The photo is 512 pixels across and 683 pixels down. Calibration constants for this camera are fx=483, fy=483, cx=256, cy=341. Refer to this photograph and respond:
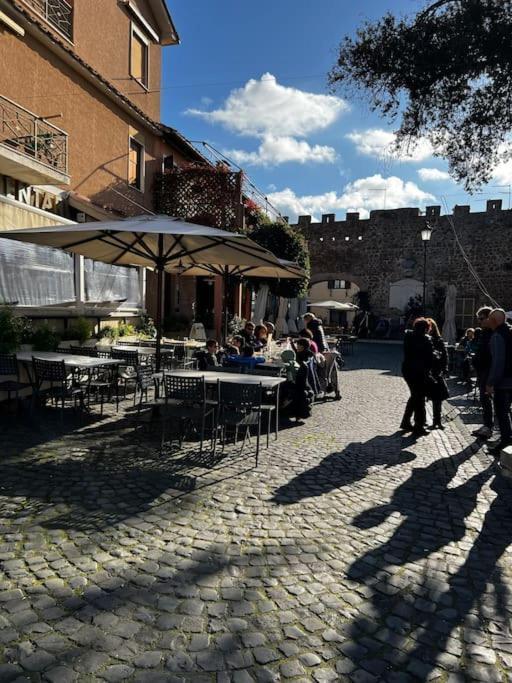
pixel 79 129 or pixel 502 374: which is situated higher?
pixel 79 129

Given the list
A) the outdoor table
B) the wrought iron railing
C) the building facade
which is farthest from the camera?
the building facade

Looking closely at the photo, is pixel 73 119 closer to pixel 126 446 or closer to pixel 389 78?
pixel 389 78

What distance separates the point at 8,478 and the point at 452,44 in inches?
271

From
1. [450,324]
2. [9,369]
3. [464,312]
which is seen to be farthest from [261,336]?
[464,312]

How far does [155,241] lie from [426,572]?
6237mm

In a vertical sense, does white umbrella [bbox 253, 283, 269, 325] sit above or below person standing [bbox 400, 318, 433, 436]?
above

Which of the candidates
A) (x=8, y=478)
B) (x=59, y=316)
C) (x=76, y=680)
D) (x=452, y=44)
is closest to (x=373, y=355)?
(x=59, y=316)

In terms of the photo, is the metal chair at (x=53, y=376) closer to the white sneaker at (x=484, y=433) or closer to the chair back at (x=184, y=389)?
the chair back at (x=184, y=389)

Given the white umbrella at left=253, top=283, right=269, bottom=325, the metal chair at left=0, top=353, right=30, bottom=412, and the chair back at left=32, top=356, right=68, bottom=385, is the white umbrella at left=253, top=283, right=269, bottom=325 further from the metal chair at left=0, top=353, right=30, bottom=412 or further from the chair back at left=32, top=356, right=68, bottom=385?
the chair back at left=32, top=356, right=68, bottom=385

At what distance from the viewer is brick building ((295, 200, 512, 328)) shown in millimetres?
26672

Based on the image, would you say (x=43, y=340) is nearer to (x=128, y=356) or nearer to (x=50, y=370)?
(x=128, y=356)

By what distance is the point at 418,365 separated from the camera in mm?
6434

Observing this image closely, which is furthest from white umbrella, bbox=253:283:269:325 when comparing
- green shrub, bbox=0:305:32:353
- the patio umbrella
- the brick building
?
the brick building

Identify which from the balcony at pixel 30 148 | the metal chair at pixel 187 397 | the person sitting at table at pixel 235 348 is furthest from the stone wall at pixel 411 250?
the metal chair at pixel 187 397
